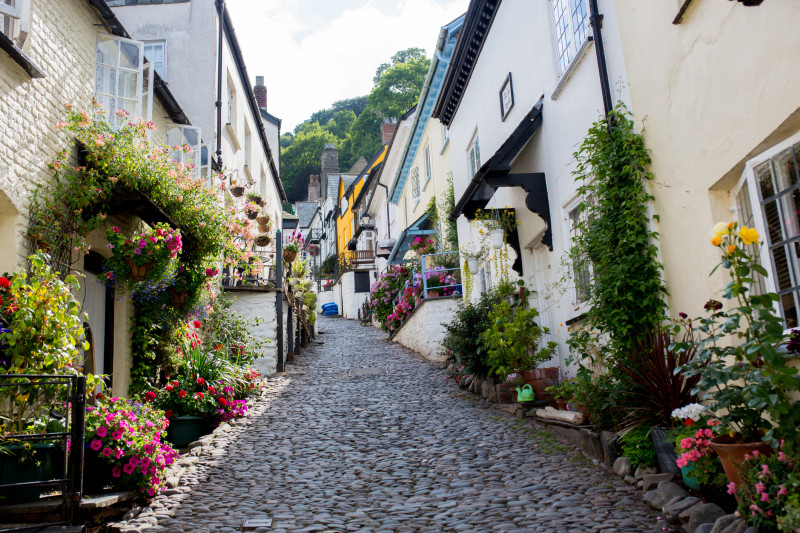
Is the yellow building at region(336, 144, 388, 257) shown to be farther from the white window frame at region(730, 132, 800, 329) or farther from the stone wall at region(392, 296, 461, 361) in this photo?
the white window frame at region(730, 132, 800, 329)

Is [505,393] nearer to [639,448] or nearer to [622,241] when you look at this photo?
[622,241]

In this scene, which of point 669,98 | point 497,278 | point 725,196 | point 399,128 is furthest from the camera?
point 399,128

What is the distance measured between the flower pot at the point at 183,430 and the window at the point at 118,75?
3899mm

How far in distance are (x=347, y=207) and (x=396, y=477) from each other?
40748 mm

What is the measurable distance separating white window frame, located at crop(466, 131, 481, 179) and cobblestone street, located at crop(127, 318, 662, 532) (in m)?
5.18

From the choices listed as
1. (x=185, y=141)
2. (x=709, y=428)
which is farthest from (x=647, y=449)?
(x=185, y=141)

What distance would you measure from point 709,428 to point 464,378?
6761mm

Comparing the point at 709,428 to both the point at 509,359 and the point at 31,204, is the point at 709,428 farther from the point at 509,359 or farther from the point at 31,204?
the point at 31,204

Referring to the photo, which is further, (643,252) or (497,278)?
(497,278)

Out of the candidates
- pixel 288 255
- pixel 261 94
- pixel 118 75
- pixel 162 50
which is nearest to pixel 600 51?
pixel 118 75

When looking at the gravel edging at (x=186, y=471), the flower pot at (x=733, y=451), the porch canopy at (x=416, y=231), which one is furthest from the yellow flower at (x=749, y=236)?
the porch canopy at (x=416, y=231)

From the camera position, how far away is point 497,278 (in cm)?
1246

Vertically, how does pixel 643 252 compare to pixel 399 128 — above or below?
below

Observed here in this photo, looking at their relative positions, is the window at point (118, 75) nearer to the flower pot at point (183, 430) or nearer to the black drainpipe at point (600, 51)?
the flower pot at point (183, 430)
